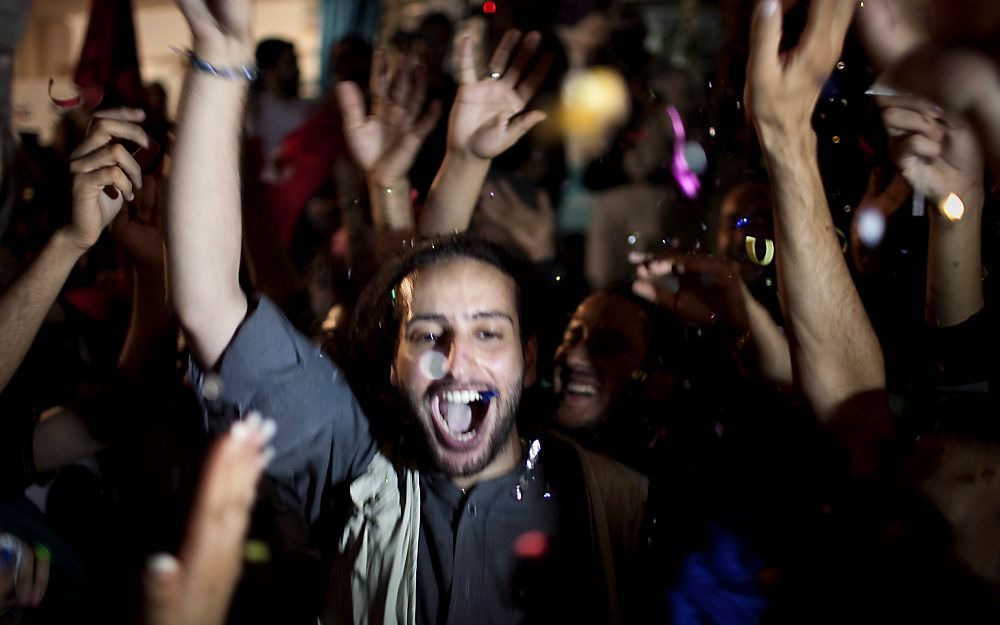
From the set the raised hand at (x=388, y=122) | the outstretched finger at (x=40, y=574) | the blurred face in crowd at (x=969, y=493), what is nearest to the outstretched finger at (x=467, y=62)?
the raised hand at (x=388, y=122)

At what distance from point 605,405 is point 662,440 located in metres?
0.21

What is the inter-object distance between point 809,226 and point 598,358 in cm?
88

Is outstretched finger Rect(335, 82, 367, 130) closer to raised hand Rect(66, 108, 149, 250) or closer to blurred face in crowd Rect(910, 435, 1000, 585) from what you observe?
raised hand Rect(66, 108, 149, 250)

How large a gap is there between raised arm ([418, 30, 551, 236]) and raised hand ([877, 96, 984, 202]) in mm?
857

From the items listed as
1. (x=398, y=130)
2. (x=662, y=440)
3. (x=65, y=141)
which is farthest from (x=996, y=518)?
(x=65, y=141)

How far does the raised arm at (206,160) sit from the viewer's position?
55.4 inches

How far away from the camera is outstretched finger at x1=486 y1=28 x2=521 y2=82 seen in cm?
214

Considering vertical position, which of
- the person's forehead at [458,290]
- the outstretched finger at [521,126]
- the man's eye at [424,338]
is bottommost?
the man's eye at [424,338]

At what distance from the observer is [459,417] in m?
1.70

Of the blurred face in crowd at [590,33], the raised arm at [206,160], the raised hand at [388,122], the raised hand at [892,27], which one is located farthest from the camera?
the blurred face in crowd at [590,33]

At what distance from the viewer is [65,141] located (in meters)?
4.23

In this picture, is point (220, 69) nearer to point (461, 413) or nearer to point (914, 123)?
point (461, 413)

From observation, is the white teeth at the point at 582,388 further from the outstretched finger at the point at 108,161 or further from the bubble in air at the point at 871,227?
the outstretched finger at the point at 108,161

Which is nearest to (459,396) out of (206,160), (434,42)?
(206,160)
